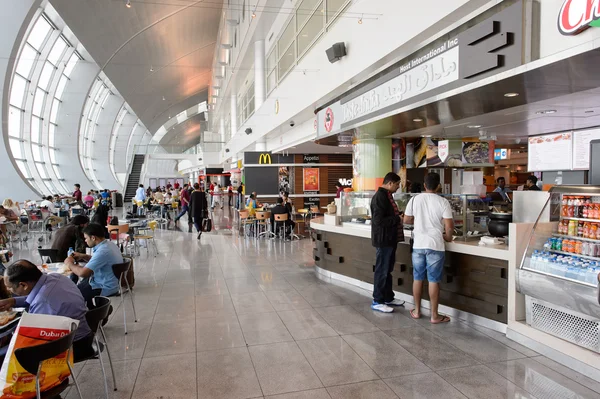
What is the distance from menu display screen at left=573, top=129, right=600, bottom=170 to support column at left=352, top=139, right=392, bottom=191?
10.1 feet

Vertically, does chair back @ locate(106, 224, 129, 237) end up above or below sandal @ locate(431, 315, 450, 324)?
above

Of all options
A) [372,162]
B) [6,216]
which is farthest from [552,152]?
[6,216]

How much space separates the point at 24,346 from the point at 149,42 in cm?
1893

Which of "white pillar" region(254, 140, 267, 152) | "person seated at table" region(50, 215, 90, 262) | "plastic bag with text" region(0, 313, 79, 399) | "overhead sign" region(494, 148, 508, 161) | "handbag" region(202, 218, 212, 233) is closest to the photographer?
"plastic bag with text" region(0, 313, 79, 399)

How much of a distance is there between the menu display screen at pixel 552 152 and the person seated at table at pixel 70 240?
6806 mm

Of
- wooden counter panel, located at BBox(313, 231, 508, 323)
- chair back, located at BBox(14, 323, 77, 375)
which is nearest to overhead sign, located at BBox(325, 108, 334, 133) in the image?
wooden counter panel, located at BBox(313, 231, 508, 323)

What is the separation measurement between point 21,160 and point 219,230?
9.45 m

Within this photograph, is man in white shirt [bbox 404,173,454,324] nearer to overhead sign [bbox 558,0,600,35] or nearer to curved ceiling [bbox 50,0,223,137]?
overhead sign [bbox 558,0,600,35]

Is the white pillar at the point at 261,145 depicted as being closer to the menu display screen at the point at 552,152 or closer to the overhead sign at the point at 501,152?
the overhead sign at the point at 501,152

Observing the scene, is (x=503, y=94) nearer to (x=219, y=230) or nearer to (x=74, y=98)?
(x=219, y=230)

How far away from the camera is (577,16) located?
2.78 metres

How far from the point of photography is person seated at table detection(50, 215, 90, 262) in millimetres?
5484

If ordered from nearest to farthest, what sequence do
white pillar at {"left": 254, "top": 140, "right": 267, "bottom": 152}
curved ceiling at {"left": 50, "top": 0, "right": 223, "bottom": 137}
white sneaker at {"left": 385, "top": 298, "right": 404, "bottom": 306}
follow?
white sneaker at {"left": 385, "top": 298, "right": 404, "bottom": 306}, curved ceiling at {"left": 50, "top": 0, "right": 223, "bottom": 137}, white pillar at {"left": 254, "top": 140, "right": 267, "bottom": 152}

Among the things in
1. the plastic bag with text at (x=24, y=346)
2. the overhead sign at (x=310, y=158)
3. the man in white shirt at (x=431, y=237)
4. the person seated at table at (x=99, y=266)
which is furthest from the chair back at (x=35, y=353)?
the overhead sign at (x=310, y=158)
